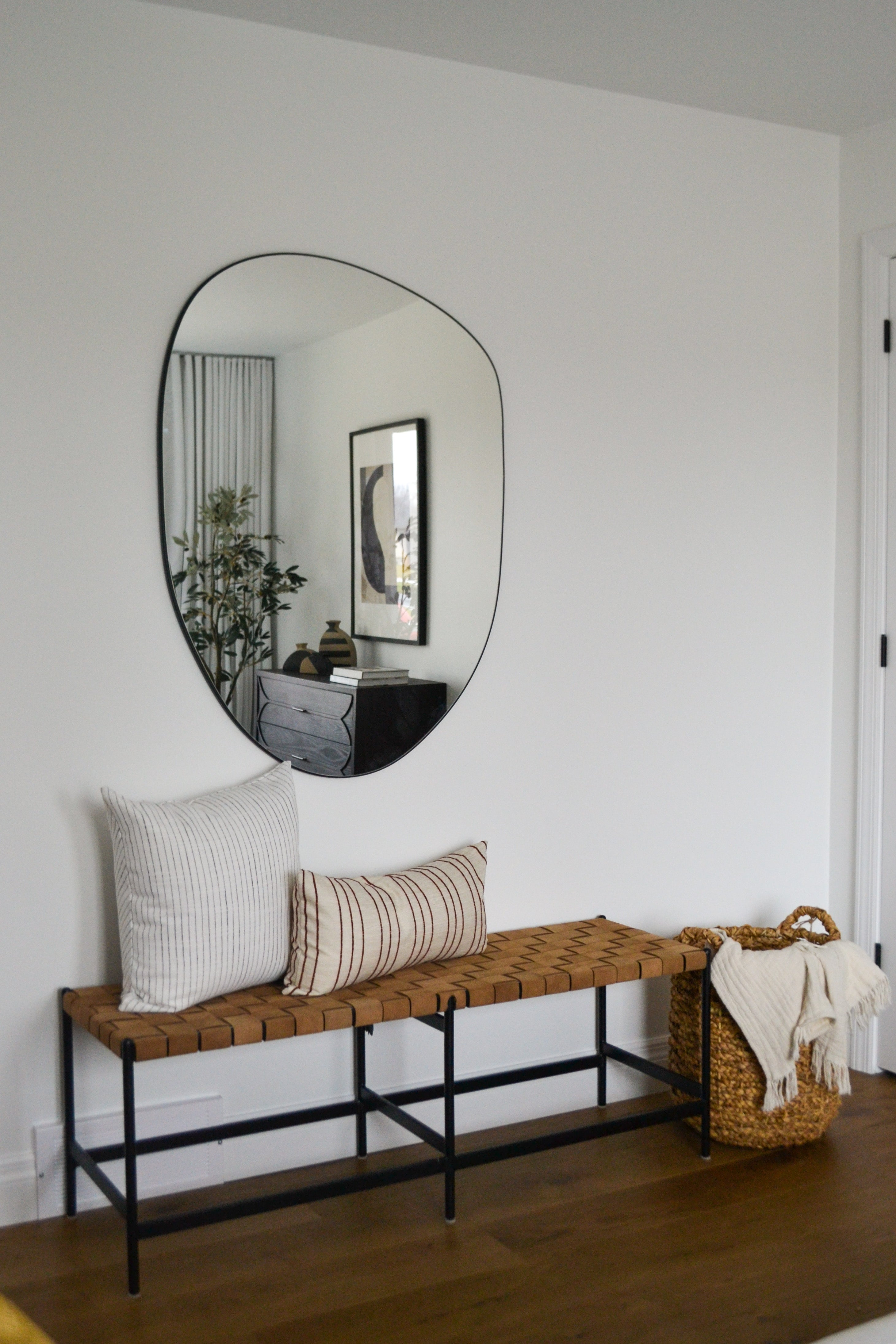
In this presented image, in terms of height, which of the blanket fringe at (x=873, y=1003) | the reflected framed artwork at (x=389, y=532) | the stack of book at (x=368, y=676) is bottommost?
the blanket fringe at (x=873, y=1003)

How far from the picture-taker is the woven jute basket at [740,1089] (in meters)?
2.82

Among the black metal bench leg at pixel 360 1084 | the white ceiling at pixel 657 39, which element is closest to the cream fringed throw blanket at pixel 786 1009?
the black metal bench leg at pixel 360 1084

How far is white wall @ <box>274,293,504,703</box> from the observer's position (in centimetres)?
271

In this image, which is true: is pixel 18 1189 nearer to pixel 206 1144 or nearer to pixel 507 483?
pixel 206 1144

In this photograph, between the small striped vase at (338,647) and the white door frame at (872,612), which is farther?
the white door frame at (872,612)

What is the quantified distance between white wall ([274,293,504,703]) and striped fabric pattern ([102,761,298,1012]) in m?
0.45

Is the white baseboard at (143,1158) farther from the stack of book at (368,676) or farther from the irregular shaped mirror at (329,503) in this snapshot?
the stack of book at (368,676)

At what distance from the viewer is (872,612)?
3344 millimetres

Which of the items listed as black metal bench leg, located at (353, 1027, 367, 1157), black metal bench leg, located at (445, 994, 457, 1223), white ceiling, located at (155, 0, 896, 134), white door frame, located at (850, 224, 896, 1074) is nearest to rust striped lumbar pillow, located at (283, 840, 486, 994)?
black metal bench leg, located at (445, 994, 457, 1223)

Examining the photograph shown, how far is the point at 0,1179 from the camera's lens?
2443 millimetres

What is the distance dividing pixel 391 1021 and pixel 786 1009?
0.92 meters

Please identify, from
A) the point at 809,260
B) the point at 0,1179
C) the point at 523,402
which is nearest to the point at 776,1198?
the point at 0,1179

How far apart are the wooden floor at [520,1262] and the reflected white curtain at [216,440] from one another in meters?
1.05

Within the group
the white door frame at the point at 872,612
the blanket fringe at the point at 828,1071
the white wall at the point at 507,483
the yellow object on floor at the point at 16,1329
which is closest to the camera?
the yellow object on floor at the point at 16,1329
